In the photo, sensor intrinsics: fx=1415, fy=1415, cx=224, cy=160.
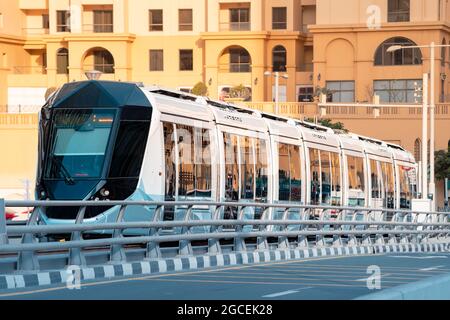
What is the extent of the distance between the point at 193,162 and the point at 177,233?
247 cm

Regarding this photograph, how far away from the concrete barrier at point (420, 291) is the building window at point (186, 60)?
308 feet

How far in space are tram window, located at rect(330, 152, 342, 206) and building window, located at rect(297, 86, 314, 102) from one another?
202ft

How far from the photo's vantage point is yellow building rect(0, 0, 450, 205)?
99.6m

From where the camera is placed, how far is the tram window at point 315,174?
3903cm

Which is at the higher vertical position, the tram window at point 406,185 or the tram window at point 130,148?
the tram window at point 130,148

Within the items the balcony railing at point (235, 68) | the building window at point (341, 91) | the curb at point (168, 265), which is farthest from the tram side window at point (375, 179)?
the balcony railing at point (235, 68)

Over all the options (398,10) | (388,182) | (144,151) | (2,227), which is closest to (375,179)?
(388,182)

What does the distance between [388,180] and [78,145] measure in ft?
73.5

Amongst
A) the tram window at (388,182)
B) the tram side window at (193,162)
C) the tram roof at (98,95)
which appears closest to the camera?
the tram roof at (98,95)

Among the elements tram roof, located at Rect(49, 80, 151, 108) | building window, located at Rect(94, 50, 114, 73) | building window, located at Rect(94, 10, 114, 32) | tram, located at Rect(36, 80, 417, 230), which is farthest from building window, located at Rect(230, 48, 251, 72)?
tram roof, located at Rect(49, 80, 151, 108)

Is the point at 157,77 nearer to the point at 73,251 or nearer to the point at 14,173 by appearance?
the point at 14,173

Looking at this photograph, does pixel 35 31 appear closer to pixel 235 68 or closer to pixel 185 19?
pixel 185 19

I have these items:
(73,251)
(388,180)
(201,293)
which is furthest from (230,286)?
(388,180)

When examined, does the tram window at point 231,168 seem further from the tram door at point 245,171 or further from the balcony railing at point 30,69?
the balcony railing at point 30,69
